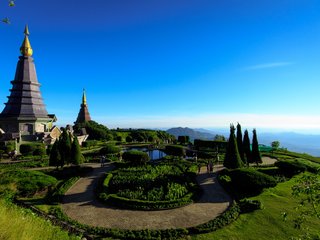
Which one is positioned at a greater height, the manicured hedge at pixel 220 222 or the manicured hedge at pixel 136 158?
the manicured hedge at pixel 136 158

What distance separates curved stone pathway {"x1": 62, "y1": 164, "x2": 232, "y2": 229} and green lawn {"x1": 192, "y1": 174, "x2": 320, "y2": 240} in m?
1.77

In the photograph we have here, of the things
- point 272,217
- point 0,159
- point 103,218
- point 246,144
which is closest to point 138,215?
point 103,218

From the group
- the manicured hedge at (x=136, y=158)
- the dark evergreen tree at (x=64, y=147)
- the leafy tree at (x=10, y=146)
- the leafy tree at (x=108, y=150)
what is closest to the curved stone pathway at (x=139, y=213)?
the dark evergreen tree at (x=64, y=147)

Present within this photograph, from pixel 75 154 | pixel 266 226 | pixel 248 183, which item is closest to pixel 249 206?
pixel 266 226

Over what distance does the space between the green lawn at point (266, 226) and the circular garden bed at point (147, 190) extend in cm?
450

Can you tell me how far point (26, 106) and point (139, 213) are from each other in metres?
45.9

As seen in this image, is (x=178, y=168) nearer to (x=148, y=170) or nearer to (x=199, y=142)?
(x=148, y=170)

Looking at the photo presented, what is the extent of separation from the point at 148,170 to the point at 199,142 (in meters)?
26.0

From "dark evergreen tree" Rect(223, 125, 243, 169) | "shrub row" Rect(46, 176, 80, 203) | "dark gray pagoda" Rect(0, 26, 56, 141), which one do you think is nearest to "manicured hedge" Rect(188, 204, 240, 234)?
"dark evergreen tree" Rect(223, 125, 243, 169)

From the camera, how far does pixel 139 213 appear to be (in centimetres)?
1680

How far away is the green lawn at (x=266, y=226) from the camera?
13.7m

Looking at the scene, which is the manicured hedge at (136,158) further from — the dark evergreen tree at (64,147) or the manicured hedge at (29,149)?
the manicured hedge at (29,149)

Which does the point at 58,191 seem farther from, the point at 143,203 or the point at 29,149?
the point at 29,149

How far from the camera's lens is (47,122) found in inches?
2144
